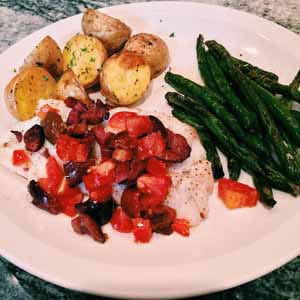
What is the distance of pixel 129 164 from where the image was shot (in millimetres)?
1786

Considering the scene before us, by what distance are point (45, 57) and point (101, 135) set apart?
2.01ft

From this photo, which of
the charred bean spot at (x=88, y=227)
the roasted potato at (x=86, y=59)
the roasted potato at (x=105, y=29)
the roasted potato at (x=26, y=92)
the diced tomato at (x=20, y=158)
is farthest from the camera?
the roasted potato at (x=105, y=29)

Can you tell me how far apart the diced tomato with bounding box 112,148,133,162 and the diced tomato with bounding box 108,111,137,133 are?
0.11 meters

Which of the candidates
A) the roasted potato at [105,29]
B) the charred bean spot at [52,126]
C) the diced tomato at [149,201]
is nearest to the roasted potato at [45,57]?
the roasted potato at [105,29]

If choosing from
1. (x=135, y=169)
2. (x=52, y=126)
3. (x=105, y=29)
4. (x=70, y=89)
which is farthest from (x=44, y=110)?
(x=105, y=29)

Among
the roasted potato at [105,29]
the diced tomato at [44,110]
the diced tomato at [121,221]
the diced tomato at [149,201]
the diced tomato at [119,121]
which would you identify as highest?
the roasted potato at [105,29]

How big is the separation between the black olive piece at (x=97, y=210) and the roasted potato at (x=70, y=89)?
56 centimetres

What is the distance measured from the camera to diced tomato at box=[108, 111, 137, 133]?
6.23ft

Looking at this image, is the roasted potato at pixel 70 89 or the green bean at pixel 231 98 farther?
the roasted potato at pixel 70 89

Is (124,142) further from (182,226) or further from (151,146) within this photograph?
(182,226)

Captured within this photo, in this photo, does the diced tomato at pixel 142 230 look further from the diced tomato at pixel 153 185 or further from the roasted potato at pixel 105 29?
the roasted potato at pixel 105 29

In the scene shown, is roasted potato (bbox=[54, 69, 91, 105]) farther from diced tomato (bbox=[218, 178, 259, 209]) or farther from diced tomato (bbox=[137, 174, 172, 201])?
diced tomato (bbox=[218, 178, 259, 209])

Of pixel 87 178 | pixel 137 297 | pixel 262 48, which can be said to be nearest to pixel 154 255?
pixel 137 297

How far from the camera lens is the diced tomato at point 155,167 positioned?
1.80 meters
